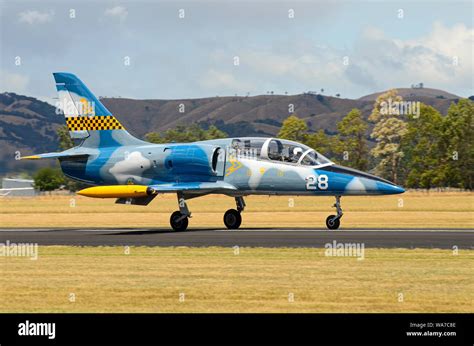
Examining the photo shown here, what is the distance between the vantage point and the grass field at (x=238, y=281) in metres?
15.5

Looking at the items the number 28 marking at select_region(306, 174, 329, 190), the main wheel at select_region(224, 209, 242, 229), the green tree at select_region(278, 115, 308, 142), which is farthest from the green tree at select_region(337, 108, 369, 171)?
the number 28 marking at select_region(306, 174, 329, 190)

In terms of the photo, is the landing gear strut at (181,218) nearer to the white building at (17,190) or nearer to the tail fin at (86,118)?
the tail fin at (86,118)

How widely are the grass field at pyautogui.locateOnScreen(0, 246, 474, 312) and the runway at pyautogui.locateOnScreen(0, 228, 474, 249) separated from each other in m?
1.93

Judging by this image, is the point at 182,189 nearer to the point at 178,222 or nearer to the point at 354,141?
the point at 178,222

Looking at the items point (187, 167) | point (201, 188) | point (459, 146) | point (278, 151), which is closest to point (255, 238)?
point (278, 151)

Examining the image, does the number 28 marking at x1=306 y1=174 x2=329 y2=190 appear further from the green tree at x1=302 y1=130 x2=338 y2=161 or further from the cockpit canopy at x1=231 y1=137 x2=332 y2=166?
the green tree at x1=302 y1=130 x2=338 y2=161

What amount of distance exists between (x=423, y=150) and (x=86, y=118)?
86239mm

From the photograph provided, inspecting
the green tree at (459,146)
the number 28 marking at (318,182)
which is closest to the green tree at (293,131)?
the green tree at (459,146)

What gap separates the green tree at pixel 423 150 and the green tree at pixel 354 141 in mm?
6278

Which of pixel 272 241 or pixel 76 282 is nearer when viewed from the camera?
pixel 76 282
